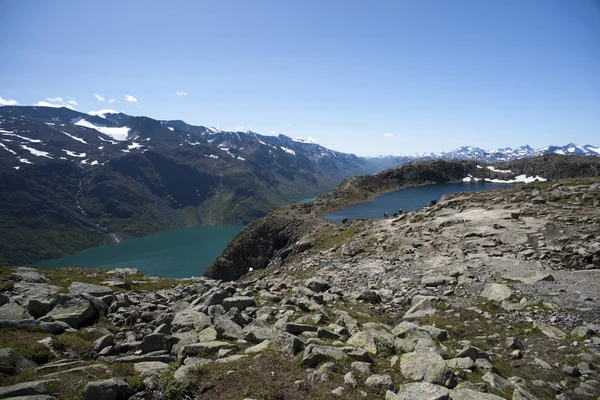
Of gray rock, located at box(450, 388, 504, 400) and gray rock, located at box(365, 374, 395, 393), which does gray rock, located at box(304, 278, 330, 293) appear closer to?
gray rock, located at box(365, 374, 395, 393)

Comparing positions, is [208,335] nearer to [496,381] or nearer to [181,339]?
[181,339]

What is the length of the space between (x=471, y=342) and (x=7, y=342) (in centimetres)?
1832

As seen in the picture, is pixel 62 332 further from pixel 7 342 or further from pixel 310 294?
pixel 310 294

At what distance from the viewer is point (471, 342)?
12977 millimetres

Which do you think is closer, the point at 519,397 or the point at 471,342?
the point at 519,397

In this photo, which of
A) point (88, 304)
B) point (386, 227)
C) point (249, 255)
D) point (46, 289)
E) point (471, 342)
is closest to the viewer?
point (471, 342)

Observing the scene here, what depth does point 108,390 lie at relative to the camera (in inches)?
326

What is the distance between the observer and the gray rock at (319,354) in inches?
396

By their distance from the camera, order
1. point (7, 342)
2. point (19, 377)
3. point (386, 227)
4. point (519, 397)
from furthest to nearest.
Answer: point (386, 227) → point (7, 342) → point (19, 377) → point (519, 397)

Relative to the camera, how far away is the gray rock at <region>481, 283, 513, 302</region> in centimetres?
1679

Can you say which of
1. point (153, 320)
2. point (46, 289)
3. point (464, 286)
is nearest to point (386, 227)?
point (464, 286)

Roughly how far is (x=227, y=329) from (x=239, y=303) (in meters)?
3.87

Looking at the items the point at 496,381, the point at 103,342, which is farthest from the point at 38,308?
the point at 496,381

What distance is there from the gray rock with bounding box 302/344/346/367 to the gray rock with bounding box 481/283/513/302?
11.4 m
